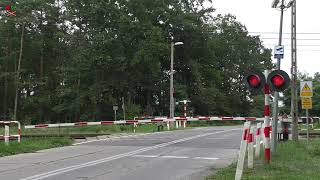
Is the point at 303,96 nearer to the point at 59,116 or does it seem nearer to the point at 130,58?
the point at 130,58

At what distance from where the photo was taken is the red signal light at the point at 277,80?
45.5 ft

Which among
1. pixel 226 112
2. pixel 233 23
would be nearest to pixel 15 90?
pixel 226 112

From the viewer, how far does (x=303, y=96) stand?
74.2 feet

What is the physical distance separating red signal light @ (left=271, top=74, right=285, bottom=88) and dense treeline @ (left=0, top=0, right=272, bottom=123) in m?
45.3

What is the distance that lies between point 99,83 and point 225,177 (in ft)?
169

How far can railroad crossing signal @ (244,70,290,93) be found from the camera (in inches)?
546

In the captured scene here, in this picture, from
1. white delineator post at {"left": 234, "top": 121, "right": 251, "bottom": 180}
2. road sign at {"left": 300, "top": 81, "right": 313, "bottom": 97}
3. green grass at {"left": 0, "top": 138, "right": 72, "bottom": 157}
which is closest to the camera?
white delineator post at {"left": 234, "top": 121, "right": 251, "bottom": 180}

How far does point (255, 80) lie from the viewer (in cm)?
1397

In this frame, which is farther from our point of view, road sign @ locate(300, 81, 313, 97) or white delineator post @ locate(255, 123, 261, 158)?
road sign @ locate(300, 81, 313, 97)

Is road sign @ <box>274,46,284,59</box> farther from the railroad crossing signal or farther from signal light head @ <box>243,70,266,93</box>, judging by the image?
signal light head @ <box>243,70,266,93</box>

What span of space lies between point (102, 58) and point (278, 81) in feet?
158

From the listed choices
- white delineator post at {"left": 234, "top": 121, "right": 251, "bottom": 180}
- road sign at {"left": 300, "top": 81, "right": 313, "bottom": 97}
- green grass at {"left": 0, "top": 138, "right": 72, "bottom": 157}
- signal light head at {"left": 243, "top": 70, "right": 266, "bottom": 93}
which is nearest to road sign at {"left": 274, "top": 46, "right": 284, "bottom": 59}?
signal light head at {"left": 243, "top": 70, "right": 266, "bottom": 93}

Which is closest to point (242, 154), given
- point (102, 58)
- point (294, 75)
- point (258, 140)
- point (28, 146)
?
point (258, 140)

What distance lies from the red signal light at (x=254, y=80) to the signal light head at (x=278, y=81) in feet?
1.00
